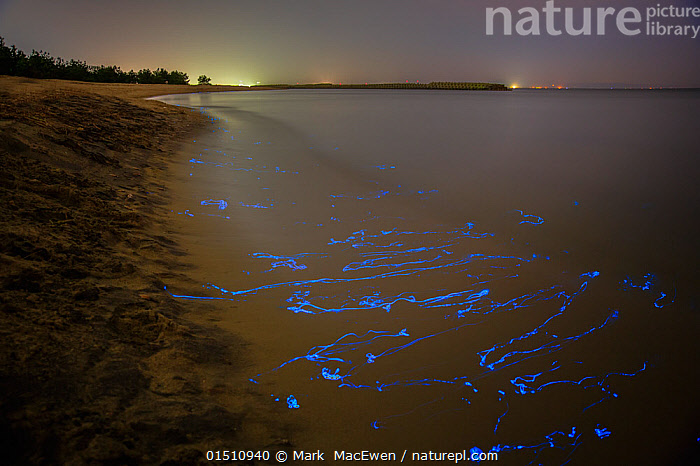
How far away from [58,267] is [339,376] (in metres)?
1.99

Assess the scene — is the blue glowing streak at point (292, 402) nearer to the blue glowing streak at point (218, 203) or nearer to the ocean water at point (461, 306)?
the ocean water at point (461, 306)

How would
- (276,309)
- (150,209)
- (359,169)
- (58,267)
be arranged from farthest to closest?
(359,169) < (150,209) < (276,309) < (58,267)

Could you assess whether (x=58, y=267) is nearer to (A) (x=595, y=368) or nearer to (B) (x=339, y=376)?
(B) (x=339, y=376)

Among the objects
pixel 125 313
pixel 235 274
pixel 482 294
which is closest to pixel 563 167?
pixel 482 294

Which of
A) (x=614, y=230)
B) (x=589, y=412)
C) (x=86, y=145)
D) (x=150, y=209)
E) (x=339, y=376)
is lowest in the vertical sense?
(x=589, y=412)

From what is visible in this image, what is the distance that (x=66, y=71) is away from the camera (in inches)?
1272

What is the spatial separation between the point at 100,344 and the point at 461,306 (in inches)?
95.1

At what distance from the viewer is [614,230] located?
473cm

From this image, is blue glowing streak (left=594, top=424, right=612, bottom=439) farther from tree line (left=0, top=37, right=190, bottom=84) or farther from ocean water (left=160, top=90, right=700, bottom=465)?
tree line (left=0, top=37, right=190, bottom=84)

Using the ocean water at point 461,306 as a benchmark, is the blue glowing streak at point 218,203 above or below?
above

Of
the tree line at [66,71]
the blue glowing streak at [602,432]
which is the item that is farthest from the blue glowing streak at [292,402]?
the tree line at [66,71]

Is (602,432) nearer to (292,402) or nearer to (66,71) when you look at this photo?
(292,402)

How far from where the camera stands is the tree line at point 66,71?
22502 millimetres

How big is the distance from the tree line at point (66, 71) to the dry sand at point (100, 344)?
26.2 meters
